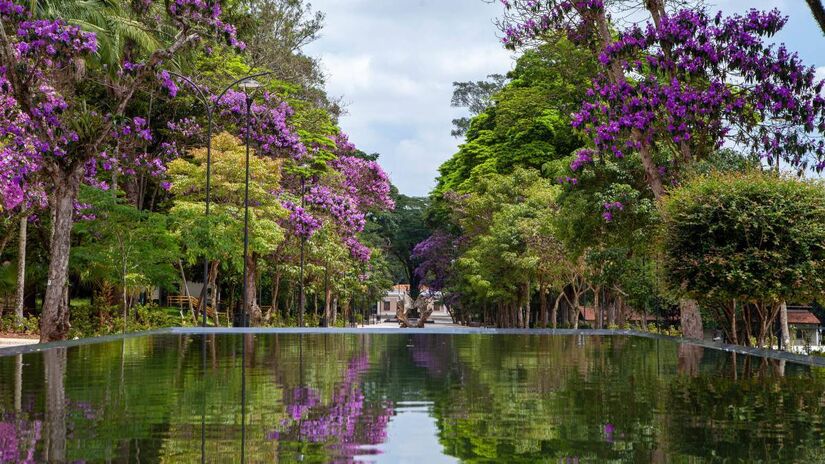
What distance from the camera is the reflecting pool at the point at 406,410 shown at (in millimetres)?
7480

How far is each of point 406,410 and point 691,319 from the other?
838 inches

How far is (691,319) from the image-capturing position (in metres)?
29.9

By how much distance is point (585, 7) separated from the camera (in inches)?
1172

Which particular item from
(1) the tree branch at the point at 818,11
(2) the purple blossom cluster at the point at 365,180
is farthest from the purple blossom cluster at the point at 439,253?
(1) the tree branch at the point at 818,11

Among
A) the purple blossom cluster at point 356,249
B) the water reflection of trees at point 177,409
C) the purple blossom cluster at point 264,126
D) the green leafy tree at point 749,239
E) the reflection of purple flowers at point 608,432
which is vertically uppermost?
the purple blossom cluster at point 264,126

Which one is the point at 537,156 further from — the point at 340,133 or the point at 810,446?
the point at 810,446

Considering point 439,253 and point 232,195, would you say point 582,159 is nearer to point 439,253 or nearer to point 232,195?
point 232,195

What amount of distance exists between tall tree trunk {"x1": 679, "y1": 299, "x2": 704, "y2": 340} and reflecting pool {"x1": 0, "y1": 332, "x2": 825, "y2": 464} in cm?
1134

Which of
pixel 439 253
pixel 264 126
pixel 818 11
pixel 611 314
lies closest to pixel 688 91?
pixel 818 11

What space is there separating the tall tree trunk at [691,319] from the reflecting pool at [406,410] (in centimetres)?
1134

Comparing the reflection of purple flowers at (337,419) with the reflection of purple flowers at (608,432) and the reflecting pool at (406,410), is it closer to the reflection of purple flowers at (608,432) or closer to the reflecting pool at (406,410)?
the reflecting pool at (406,410)

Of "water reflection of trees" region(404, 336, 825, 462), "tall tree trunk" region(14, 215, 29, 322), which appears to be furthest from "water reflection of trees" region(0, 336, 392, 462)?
"tall tree trunk" region(14, 215, 29, 322)

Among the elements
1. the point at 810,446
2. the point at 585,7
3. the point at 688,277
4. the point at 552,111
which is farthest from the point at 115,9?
the point at 810,446

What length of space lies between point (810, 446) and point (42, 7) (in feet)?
106
